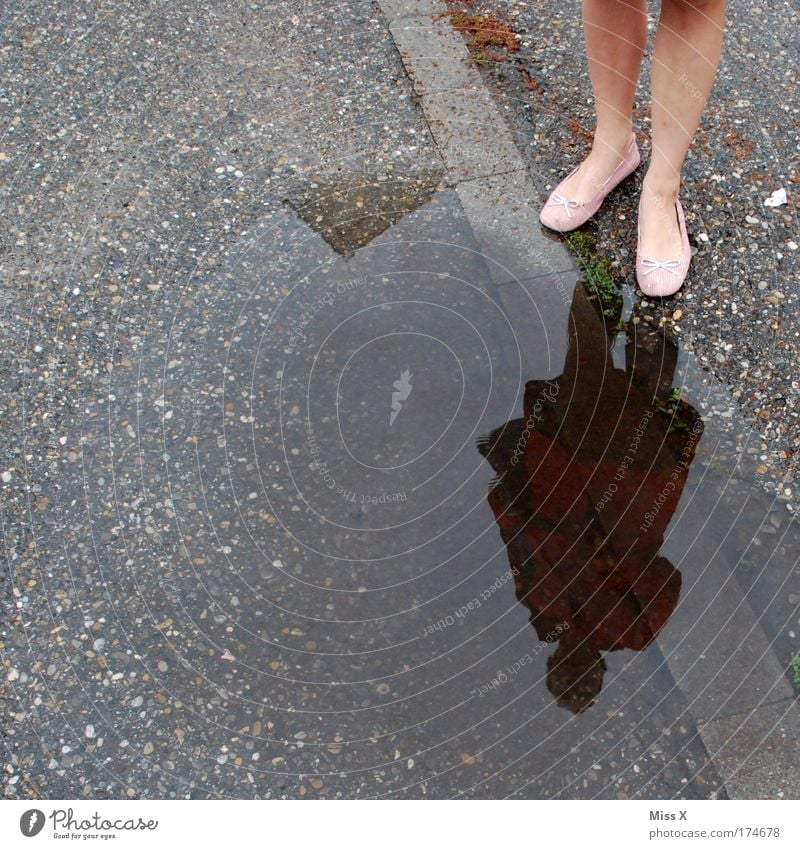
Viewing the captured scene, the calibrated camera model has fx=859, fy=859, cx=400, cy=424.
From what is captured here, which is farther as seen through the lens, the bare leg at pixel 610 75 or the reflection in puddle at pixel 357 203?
the reflection in puddle at pixel 357 203

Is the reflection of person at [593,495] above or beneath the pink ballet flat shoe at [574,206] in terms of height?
beneath

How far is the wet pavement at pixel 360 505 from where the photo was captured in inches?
70.7

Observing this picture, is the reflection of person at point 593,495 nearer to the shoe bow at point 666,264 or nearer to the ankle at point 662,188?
the shoe bow at point 666,264

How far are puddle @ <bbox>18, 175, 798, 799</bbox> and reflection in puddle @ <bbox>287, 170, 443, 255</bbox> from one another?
19 mm

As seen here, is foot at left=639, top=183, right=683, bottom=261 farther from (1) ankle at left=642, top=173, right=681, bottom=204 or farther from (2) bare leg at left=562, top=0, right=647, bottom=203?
(2) bare leg at left=562, top=0, right=647, bottom=203

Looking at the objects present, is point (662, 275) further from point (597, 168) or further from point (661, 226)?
point (597, 168)

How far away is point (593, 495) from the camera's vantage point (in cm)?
209

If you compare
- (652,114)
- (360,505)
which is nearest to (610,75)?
(652,114)

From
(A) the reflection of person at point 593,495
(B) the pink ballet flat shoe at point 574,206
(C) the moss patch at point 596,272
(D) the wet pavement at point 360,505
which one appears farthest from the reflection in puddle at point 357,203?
(A) the reflection of person at point 593,495

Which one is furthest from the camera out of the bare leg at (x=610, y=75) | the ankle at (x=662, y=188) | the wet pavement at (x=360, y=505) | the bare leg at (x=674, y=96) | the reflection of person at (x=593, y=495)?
the ankle at (x=662, y=188)

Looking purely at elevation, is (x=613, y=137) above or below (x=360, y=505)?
above

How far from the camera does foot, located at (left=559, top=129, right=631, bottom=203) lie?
2508 millimetres

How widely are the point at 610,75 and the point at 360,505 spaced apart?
135cm
